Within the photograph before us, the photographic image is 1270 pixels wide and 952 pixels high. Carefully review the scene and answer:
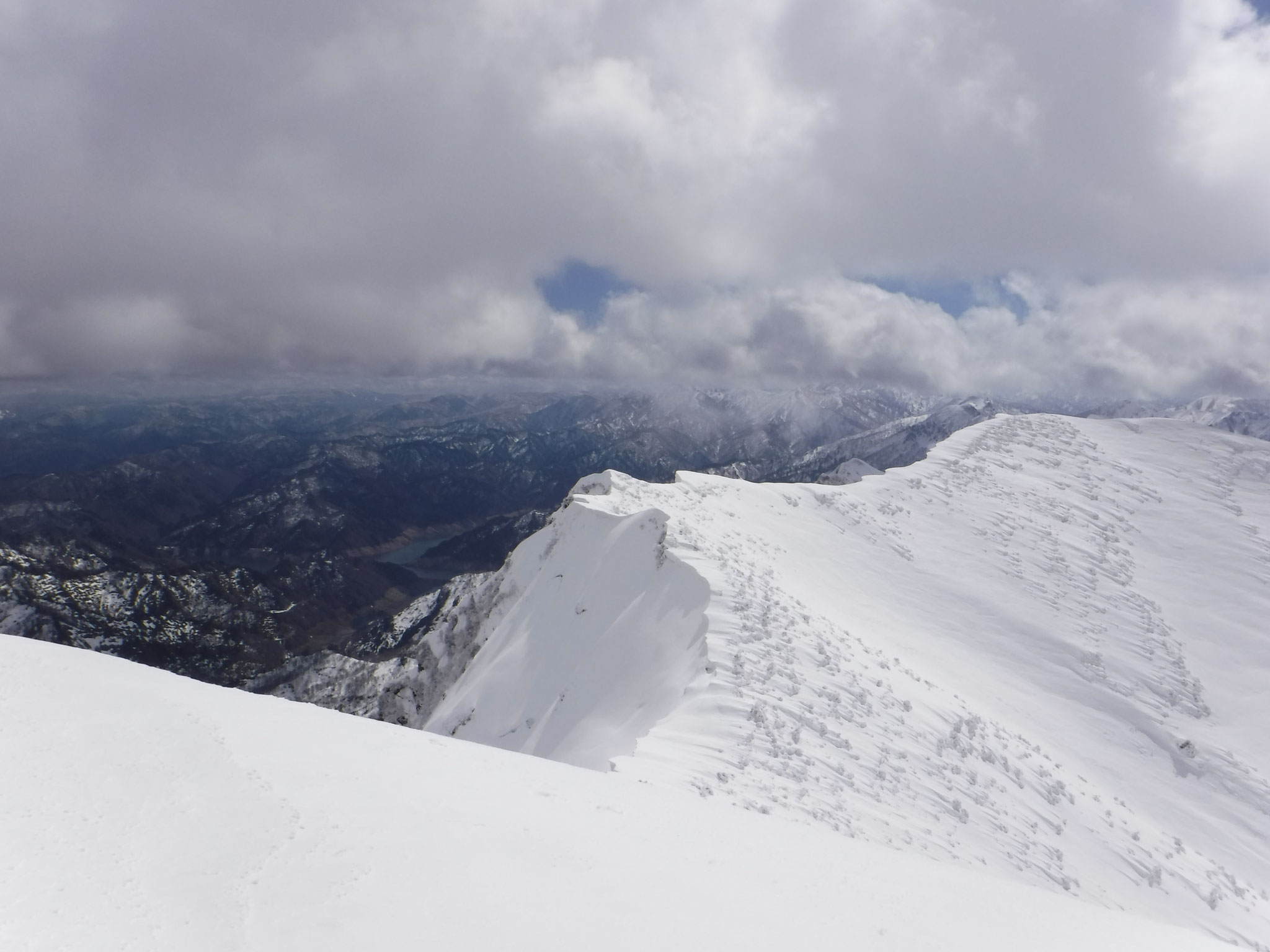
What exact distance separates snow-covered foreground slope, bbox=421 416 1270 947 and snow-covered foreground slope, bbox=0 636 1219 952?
10.3 ft

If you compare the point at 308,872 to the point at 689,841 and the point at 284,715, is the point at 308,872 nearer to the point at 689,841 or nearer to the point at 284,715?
the point at 689,841

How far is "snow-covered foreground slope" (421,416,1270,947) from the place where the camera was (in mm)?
15359

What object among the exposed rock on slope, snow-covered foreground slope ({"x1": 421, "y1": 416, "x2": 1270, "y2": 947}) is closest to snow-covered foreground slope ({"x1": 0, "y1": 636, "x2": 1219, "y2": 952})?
snow-covered foreground slope ({"x1": 421, "y1": 416, "x2": 1270, "y2": 947})

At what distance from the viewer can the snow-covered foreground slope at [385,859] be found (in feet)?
21.4

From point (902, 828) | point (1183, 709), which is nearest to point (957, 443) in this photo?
point (1183, 709)

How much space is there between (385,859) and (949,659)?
968 inches

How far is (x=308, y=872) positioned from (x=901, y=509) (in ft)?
128

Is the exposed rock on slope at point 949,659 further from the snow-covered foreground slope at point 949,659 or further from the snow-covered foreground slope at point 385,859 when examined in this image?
the snow-covered foreground slope at point 385,859

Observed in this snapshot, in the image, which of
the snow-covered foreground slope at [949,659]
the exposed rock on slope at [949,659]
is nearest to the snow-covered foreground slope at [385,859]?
the snow-covered foreground slope at [949,659]

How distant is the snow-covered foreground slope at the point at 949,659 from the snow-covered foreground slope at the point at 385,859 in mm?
3134

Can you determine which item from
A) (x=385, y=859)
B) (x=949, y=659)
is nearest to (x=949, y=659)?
(x=949, y=659)

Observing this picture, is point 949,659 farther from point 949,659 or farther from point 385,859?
point 385,859

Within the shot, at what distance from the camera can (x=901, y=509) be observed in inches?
1551

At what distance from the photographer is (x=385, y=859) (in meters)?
7.80
